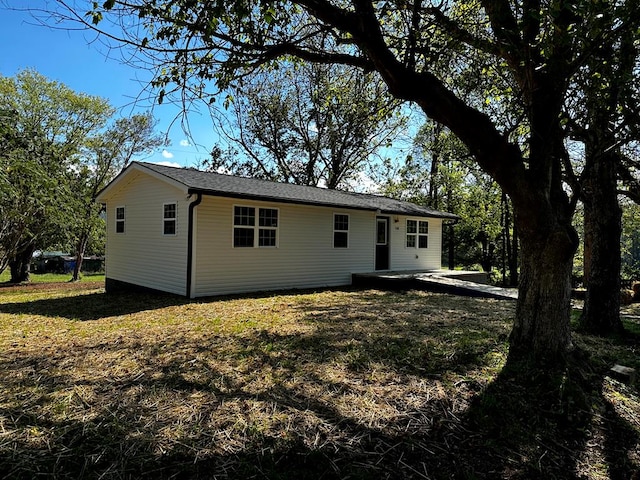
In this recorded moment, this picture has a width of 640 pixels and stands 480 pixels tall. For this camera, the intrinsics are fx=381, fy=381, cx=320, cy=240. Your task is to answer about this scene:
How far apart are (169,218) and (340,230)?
5258 millimetres

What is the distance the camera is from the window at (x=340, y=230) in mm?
12326

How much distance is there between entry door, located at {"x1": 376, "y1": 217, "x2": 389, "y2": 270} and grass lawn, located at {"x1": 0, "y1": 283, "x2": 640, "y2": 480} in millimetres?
8438

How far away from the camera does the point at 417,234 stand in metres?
15.0

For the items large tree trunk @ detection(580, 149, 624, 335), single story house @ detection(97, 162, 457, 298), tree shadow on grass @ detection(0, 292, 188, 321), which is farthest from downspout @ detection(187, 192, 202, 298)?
large tree trunk @ detection(580, 149, 624, 335)

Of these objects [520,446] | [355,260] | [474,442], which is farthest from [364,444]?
[355,260]

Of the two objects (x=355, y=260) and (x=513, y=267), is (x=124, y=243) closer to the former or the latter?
(x=355, y=260)

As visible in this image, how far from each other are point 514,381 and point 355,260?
31.2 feet

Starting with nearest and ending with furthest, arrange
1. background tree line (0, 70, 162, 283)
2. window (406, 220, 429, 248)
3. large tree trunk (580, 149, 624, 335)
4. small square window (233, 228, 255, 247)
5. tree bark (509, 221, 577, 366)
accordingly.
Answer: tree bark (509, 221, 577, 366), large tree trunk (580, 149, 624, 335), small square window (233, 228, 255, 247), background tree line (0, 70, 162, 283), window (406, 220, 429, 248)

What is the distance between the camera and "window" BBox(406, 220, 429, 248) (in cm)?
1477

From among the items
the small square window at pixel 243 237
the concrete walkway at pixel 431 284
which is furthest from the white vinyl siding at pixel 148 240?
the concrete walkway at pixel 431 284

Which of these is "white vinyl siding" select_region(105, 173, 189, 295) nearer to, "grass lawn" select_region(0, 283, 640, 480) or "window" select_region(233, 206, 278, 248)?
"window" select_region(233, 206, 278, 248)

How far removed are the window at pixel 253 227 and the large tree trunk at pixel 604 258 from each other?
7318 millimetres

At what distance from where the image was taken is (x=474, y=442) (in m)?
2.58

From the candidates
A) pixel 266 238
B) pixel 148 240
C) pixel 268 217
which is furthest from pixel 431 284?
pixel 148 240
